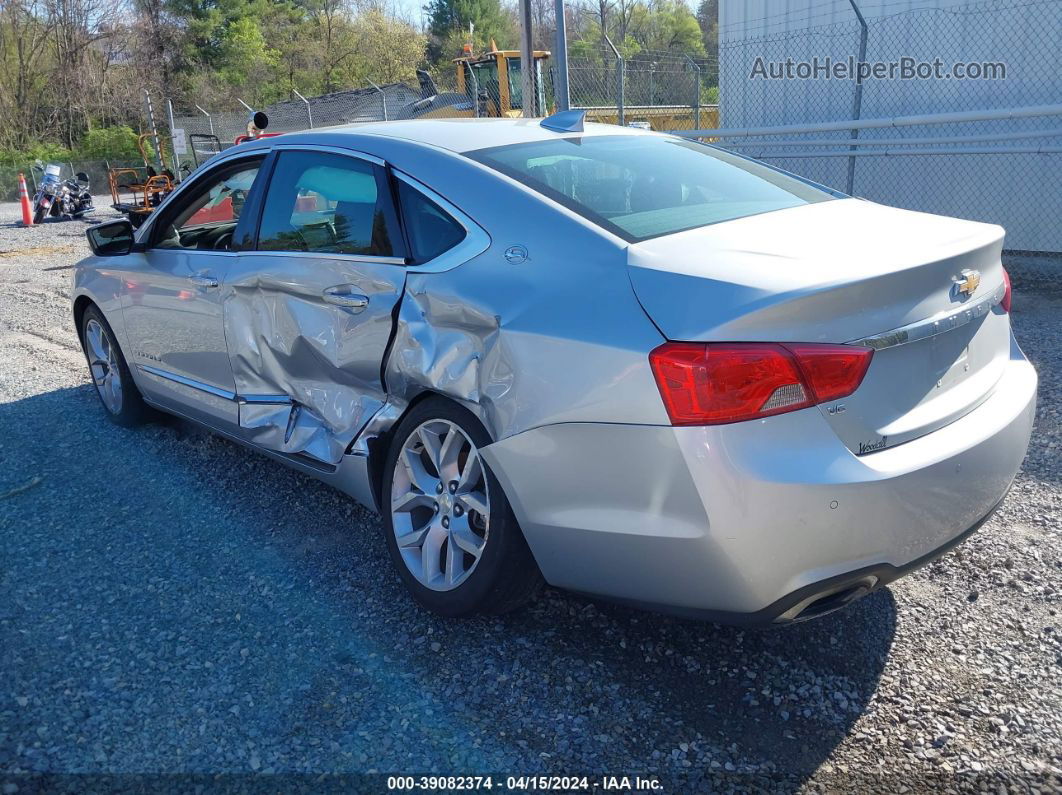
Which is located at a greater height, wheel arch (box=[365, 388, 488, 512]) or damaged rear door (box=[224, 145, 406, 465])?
damaged rear door (box=[224, 145, 406, 465])

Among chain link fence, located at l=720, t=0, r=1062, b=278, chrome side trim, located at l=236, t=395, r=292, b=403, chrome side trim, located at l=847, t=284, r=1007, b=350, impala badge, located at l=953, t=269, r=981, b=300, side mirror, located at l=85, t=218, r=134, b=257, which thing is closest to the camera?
chrome side trim, located at l=847, t=284, r=1007, b=350

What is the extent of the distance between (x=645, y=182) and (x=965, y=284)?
3.73ft

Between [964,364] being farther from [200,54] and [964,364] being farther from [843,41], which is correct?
[200,54]

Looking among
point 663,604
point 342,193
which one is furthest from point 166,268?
point 663,604

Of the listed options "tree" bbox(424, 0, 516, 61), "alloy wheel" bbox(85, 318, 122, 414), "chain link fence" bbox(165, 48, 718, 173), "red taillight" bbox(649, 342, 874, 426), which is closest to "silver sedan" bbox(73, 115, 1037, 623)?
"red taillight" bbox(649, 342, 874, 426)

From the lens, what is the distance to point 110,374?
210 inches

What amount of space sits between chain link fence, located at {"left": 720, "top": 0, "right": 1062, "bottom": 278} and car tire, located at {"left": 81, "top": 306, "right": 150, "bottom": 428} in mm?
6528

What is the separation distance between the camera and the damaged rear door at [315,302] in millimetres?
3211

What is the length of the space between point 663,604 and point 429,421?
1002mm

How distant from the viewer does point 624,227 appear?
271 centimetres

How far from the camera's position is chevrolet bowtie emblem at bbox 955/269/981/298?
2538 mm

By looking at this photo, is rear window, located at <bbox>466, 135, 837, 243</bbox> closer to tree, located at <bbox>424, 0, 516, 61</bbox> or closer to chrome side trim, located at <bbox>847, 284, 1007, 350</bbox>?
chrome side trim, located at <bbox>847, 284, 1007, 350</bbox>

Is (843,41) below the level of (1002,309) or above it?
above

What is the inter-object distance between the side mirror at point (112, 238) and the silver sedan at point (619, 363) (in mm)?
1184
